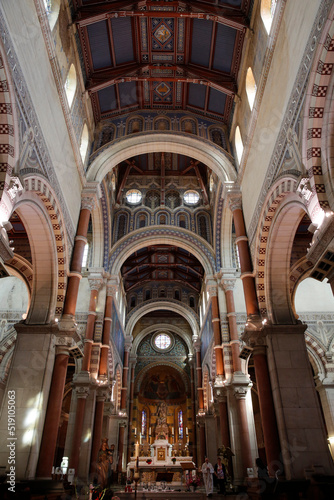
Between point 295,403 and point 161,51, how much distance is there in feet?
46.4

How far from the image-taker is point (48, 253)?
11953 mm

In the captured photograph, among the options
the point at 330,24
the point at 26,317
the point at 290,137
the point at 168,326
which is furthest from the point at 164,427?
the point at 330,24

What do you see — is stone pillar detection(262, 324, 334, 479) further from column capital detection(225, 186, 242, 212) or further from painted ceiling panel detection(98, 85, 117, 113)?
painted ceiling panel detection(98, 85, 117, 113)

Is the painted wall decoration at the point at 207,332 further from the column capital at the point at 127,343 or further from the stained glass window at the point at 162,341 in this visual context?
the stained glass window at the point at 162,341

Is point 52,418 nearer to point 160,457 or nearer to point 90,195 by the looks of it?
point 90,195

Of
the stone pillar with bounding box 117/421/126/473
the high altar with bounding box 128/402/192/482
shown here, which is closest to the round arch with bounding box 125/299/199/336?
the stone pillar with bounding box 117/421/126/473

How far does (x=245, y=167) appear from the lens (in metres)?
14.3

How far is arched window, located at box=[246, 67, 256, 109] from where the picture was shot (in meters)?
13.6

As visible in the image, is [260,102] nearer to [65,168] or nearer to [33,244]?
[65,168]

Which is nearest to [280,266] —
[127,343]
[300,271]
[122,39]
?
[300,271]

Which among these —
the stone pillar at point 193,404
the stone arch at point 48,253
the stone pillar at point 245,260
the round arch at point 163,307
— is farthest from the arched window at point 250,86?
the stone pillar at point 193,404

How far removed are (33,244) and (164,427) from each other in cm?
2536

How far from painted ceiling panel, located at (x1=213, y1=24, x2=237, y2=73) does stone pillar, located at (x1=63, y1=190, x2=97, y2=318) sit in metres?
7.50

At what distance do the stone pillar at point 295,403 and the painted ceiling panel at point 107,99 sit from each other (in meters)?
12.4
